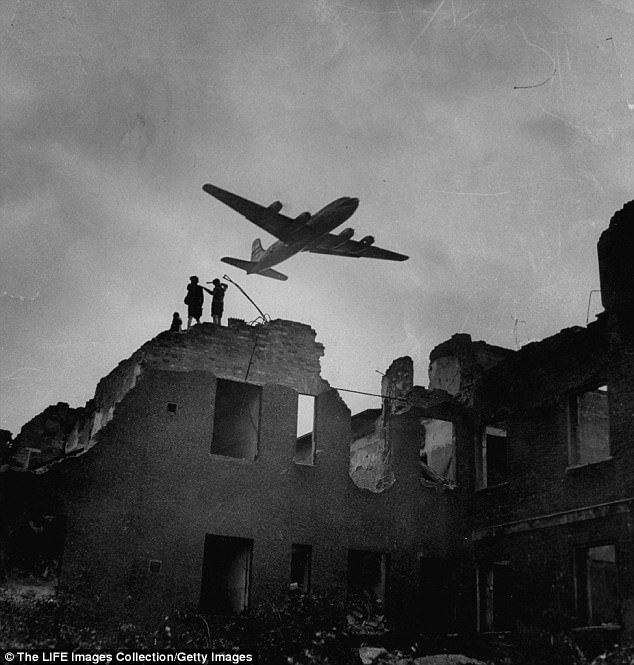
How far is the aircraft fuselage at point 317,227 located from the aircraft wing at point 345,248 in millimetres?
318

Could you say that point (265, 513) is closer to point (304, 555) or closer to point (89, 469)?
point (304, 555)

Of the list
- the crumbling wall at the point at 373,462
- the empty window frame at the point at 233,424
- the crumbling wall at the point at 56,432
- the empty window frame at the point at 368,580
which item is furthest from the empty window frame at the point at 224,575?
the crumbling wall at the point at 56,432

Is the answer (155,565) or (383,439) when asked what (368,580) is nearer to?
(383,439)

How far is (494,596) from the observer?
66.3ft

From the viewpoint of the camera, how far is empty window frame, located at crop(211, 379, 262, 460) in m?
21.2

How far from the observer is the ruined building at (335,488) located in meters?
16.1

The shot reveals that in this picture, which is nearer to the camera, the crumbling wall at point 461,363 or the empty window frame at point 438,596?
the empty window frame at point 438,596

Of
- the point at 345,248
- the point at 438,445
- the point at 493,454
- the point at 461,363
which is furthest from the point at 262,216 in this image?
the point at 493,454

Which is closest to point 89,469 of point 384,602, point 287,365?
point 287,365

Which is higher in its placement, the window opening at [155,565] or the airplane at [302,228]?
the airplane at [302,228]

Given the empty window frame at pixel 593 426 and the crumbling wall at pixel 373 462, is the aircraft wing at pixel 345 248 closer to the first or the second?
the crumbling wall at pixel 373 462

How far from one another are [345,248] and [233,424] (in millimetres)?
5850

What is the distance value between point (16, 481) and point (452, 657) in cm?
989

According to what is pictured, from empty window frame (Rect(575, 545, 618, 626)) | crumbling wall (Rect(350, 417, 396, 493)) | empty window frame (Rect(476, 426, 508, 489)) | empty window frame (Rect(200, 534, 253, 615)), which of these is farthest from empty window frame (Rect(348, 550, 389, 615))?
empty window frame (Rect(575, 545, 618, 626))
